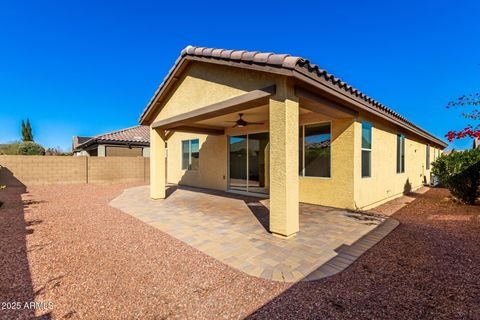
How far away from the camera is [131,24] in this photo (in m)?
12.8

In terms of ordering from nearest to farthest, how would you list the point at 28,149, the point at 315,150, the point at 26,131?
the point at 315,150, the point at 28,149, the point at 26,131

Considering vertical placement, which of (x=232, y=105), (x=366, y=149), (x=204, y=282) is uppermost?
(x=232, y=105)

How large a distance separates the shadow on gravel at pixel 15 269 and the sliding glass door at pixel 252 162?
741cm

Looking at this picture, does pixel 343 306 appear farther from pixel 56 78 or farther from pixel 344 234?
pixel 56 78

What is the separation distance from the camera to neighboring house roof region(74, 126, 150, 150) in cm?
1803

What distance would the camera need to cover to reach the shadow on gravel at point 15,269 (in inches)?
98.9

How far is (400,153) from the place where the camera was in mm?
10273

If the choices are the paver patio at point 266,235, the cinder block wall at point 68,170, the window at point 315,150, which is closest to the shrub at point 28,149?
the cinder block wall at point 68,170

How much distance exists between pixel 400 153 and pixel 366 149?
13.2 feet

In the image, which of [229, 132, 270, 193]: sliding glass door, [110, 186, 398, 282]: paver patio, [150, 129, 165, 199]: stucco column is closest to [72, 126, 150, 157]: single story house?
[150, 129, 165, 199]: stucco column

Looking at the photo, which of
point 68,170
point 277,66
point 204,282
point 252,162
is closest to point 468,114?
point 277,66

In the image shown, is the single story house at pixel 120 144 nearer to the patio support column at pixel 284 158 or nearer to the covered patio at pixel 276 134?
the covered patio at pixel 276 134

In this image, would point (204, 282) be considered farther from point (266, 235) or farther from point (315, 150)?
point (315, 150)

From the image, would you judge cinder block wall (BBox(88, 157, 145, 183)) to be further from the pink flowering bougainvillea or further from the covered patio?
the pink flowering bougainvillea
